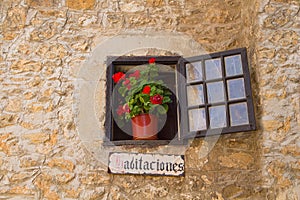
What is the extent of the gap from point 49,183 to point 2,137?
524 mm

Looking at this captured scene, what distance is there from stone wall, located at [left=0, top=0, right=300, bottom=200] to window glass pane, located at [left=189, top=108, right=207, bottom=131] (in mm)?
107

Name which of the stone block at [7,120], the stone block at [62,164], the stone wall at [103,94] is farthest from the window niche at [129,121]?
Answer: the stone block at [7,120]

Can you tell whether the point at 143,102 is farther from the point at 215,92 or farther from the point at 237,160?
the point at 237,160

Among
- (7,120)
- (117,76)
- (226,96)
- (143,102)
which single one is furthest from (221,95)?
(7,120)

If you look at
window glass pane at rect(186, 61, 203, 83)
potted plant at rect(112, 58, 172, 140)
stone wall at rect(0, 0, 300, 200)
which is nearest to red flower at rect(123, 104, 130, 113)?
potted plant at rect(112, 58, 172, 140)

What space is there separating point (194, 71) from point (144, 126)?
1.92 feet

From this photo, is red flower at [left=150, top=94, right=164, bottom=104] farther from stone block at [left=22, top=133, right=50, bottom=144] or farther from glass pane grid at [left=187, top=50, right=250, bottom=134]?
stone block at [left=22, top=133, right=50, bottom=144]

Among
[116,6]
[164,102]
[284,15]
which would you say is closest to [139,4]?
[116,6]

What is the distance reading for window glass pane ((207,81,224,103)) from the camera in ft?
9.91

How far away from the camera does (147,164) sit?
296 cm

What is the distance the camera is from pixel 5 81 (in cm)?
328

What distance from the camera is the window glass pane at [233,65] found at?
10.1 ft

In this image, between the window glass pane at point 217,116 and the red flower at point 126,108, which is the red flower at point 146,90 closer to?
the red flower at point 126,108

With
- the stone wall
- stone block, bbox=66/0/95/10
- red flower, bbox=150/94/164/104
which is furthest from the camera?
stone block, bbox=66/0/95/10
